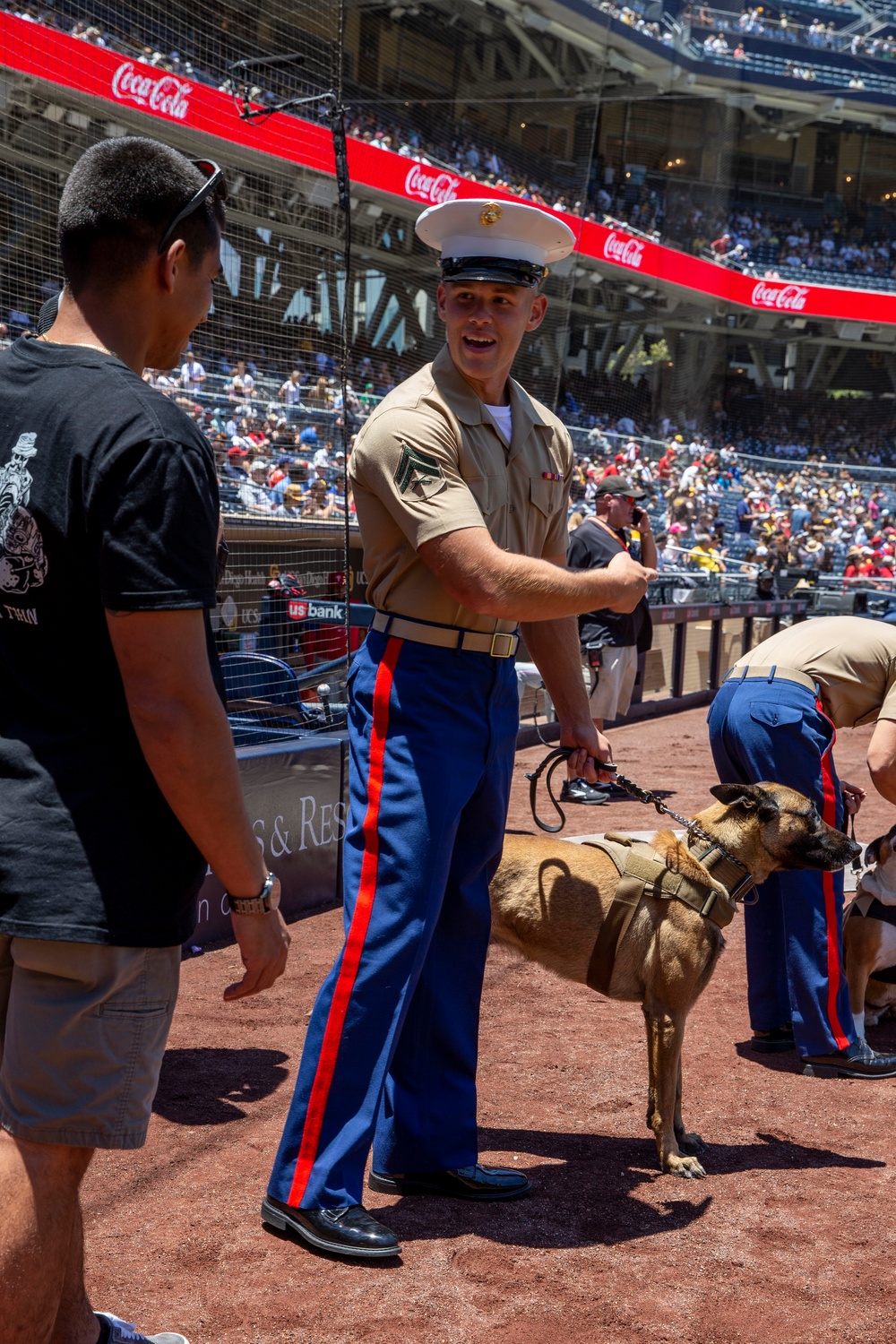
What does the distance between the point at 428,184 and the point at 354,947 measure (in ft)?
83.5

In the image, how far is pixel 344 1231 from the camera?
2.79 metres

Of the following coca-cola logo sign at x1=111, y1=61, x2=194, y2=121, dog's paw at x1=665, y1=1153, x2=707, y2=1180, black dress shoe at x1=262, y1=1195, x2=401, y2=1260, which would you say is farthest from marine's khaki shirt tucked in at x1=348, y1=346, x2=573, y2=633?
coca-cola logo sign at x1=111, y1=61, x2=194, y2=121

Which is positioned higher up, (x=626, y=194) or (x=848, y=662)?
(x=626, y=194)

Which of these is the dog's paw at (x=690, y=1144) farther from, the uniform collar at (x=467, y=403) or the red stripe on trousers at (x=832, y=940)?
the uniform collar at (x=467, y=403)

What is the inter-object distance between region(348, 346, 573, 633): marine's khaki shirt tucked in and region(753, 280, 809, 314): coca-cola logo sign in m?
40.9

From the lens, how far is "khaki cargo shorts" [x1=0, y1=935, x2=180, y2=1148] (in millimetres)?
1788

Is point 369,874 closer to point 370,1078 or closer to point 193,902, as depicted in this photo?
point 370,1078

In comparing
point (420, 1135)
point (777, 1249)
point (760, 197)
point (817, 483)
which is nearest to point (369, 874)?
point (420, 1135)

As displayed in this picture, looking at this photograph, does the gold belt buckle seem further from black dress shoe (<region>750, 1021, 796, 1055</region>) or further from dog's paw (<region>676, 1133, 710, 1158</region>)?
black dress shoe (<region>750, 1021, 796, 1055</region>)

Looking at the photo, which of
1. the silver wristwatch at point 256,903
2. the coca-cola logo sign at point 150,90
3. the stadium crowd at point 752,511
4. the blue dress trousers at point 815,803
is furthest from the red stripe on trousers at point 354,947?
the stadium crowd at point 752,511

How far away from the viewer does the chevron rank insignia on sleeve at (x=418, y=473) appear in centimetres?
279

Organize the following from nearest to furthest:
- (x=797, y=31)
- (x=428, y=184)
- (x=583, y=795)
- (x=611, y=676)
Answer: (x=583, y=795), (x=611, y=676), (x=428, y=184), (x=797, y=31)

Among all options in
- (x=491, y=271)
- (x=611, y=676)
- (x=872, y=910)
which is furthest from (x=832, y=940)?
(x=611, y=676)

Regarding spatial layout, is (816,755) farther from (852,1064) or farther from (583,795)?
(583,795)
